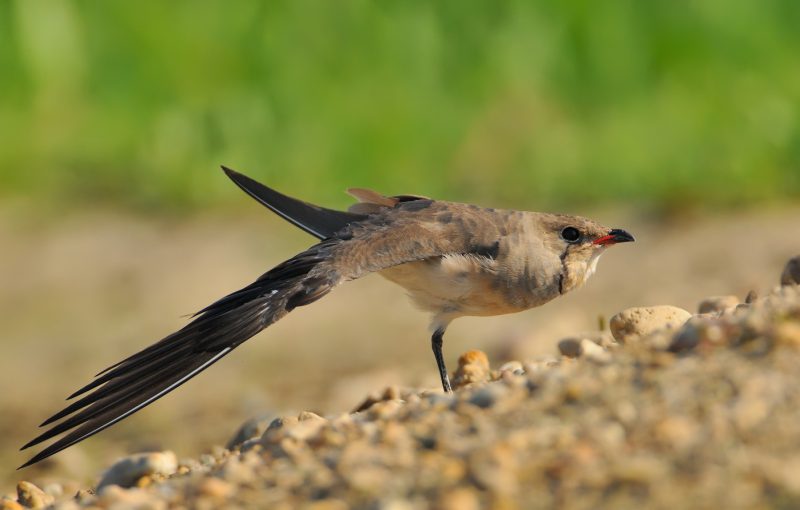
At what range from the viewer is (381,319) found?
8547 millimetres

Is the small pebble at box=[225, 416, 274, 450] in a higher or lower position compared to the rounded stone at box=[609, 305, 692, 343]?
lower

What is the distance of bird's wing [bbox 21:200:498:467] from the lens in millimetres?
4578

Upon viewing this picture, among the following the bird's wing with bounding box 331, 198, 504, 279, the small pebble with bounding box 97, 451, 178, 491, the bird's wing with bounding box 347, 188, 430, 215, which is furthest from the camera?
the bird's wing with bounding box 347, 188, 430, 215

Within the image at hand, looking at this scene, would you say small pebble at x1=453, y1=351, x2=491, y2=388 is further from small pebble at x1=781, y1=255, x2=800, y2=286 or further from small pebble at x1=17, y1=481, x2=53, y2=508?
small pebble at x1=17, y1=481, x2=53, y2=508

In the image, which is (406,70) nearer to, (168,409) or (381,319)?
(381,319)

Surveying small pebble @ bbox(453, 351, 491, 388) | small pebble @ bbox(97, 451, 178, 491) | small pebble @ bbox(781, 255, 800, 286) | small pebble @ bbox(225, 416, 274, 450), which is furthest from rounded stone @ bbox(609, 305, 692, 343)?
small pebble @ bbox(97, 451, 178, 491)

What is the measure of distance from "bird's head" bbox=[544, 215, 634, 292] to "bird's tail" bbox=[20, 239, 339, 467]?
1.21 meters

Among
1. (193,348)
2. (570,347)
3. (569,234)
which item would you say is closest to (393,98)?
(569,234)

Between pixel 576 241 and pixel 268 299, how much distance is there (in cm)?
168

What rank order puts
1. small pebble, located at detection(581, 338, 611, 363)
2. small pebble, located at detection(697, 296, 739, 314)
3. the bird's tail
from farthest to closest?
1. small pebble, located at detection(697, 296, 739, 314)
2. the bird's tail
3. small pebble, located at detection(581, 338, 611, 363)

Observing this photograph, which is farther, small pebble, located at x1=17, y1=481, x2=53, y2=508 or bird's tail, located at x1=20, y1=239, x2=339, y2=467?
small pebble, located at x1=17, y1=481, x2=53, y2=508

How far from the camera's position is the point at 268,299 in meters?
5.02

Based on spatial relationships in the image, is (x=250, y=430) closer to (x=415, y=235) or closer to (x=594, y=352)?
(x=415, y=235)

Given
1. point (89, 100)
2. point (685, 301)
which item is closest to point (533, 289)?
point (685, 301)
